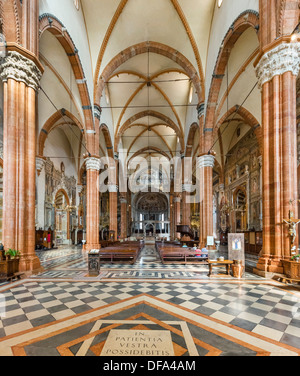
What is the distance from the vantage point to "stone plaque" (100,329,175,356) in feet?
9.25

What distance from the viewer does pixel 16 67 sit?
712 cm

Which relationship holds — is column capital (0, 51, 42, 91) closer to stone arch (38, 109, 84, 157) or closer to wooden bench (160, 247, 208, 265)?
wooden bench (160, 247, 208, 265)

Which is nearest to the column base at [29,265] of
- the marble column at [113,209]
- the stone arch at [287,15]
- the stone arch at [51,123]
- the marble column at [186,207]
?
the stone arch at [287,15]

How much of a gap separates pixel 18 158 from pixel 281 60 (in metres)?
8.97

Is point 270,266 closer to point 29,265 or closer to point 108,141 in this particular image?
point 29,265

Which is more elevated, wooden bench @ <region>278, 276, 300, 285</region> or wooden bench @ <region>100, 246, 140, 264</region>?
wooden bench @ <region>278, 276, 300, 285</region>

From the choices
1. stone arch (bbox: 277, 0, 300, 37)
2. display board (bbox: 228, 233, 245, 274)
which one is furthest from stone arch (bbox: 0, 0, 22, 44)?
display board (bbox: 228, 233, 245, 274)

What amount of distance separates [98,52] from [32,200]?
1152 centimetres

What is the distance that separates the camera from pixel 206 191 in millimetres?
14203

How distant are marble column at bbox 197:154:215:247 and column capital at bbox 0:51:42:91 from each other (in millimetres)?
10613

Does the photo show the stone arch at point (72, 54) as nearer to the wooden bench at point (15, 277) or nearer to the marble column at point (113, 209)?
the marble column at point (113, 209)

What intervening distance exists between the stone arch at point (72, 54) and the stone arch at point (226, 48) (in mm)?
7715
